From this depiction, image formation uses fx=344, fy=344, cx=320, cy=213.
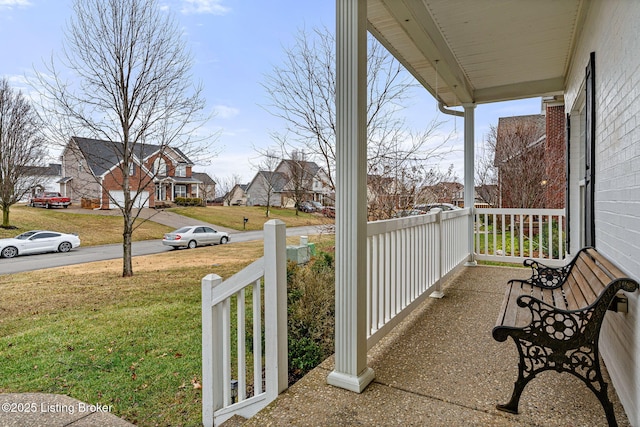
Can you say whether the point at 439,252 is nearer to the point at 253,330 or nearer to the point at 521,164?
the point at 253,330

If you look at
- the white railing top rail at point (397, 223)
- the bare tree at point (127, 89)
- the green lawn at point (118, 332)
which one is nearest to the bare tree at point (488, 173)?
the white railing top rail at point (397, 223)

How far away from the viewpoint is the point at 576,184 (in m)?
3.99

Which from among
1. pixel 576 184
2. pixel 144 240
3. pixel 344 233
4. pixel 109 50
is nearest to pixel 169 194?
pixel 144 240

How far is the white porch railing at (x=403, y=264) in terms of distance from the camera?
2.18m

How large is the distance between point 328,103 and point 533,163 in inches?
216

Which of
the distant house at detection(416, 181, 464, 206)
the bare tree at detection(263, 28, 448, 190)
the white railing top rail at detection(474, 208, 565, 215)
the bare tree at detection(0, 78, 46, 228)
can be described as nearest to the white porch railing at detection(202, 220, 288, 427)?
the bare tree at detection(0, 78, 46, 228)

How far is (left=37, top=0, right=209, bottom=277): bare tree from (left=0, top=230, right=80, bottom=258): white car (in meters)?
0.44

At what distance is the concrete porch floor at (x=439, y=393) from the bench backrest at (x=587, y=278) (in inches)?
18.2

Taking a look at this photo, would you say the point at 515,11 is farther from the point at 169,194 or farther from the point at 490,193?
the point at 490,193

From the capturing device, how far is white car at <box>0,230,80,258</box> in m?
2.45

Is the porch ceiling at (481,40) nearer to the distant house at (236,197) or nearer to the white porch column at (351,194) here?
the white porch column at (351,194)

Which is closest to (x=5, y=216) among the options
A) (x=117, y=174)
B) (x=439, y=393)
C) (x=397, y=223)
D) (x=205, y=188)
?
(x=117, y=174)

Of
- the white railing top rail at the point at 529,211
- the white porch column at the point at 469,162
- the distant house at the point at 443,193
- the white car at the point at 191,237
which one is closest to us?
the white car at the point at 191,237

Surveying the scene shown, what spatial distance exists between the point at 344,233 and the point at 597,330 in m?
1.21
